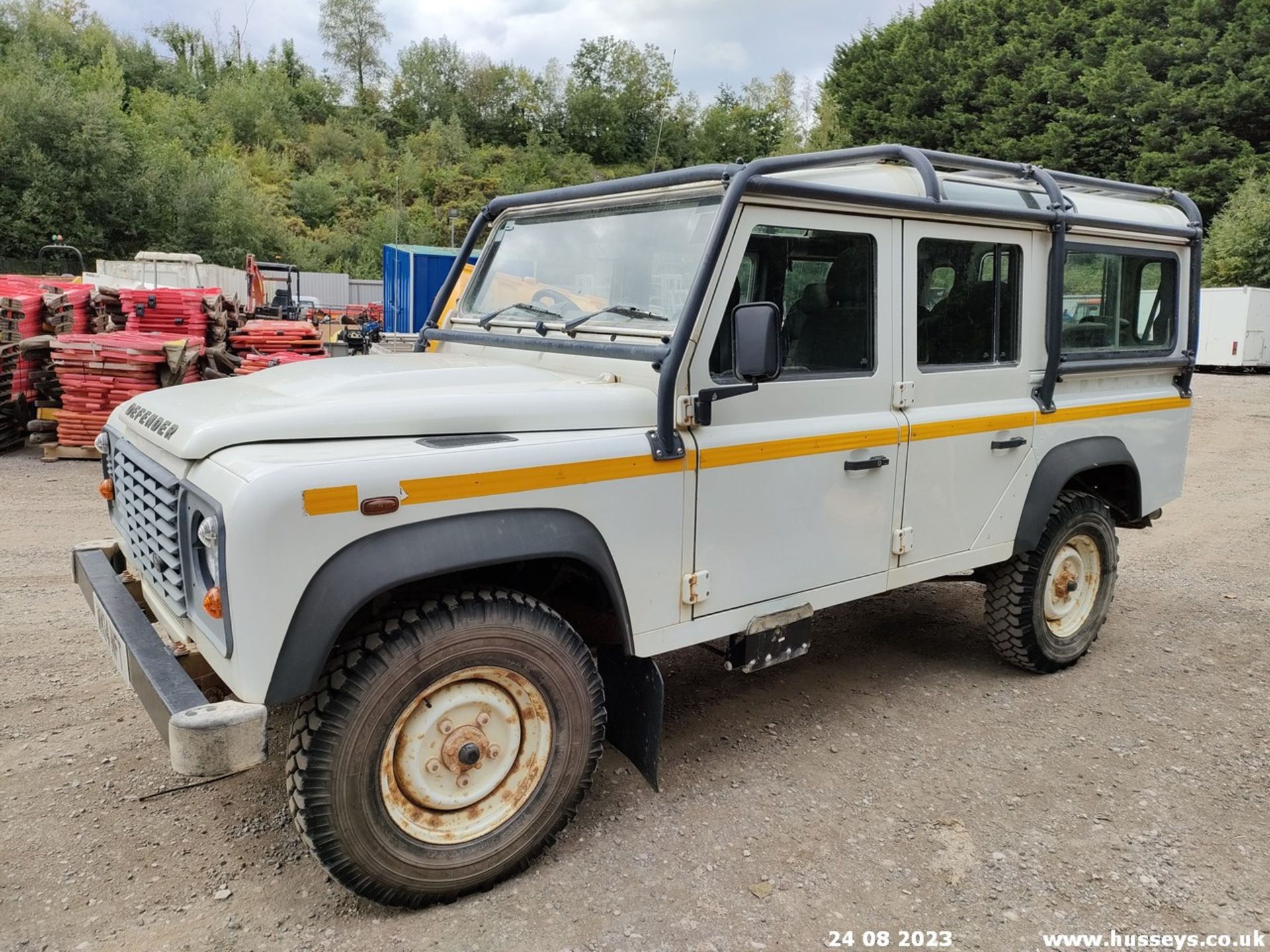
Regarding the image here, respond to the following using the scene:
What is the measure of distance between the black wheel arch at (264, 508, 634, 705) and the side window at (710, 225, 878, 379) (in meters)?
0.82

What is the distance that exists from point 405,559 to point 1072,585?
12.6 ft

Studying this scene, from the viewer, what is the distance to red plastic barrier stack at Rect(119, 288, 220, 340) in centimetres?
1292

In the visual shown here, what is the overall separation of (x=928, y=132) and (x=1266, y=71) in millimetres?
14810

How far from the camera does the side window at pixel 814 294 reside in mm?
3318

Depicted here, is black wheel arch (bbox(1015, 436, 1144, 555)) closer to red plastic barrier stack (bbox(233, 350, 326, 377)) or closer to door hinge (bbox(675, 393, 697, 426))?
door hinge (bbox(675, 393, 697, 426))

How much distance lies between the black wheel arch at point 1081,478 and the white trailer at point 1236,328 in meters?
24.2

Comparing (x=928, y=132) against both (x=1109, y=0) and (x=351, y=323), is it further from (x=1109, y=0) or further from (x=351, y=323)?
(x=351, y=323)

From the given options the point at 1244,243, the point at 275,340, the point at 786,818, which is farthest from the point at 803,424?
the point at 1244,243

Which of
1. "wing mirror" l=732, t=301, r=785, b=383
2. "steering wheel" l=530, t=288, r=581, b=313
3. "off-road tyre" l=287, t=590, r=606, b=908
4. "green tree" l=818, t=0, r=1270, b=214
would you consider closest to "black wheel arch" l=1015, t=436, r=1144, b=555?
"wing mirror" l=732, t=301, r=785, b=383

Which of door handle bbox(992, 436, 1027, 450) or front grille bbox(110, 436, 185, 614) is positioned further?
door handle bbox(992, 436, 1027, 450)

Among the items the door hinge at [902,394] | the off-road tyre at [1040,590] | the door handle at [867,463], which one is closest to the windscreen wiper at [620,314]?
the door handle at [867,463]

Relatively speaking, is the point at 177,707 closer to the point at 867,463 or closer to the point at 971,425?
the point at 867,463

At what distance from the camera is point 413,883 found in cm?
285

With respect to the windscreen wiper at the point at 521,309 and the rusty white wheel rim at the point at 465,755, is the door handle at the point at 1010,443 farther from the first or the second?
the rusty white wheel rim at the point at 465,755
